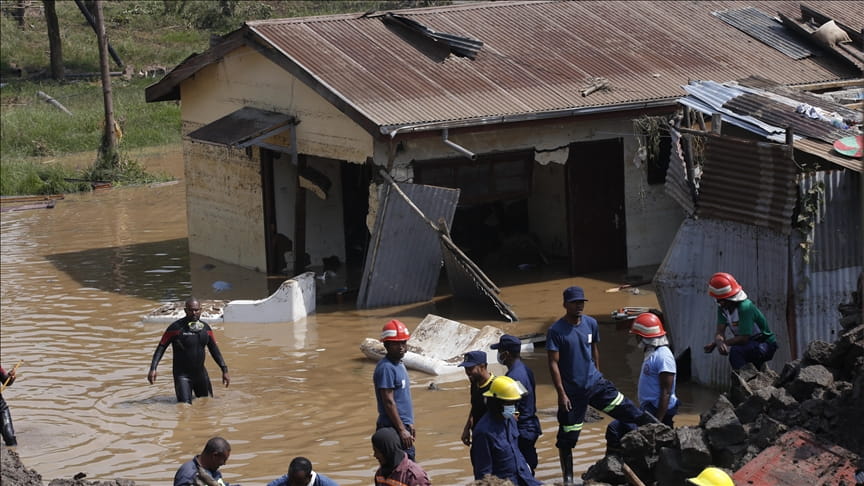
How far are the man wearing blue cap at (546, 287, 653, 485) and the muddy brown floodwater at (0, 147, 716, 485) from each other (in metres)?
0.84

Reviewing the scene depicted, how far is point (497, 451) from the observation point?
8961 mm

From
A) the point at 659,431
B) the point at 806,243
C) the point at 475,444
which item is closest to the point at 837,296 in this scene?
the point at 806,243

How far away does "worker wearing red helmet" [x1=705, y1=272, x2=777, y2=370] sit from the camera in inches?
A: 426

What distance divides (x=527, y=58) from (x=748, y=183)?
7654 millimetres

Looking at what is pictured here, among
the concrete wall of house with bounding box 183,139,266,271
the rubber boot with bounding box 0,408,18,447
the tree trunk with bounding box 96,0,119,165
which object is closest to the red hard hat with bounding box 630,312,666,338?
the rubber boot with bounding box 0,408,18,447

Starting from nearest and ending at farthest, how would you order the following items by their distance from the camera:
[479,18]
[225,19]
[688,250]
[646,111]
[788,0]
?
[688,250]
[646,111]
[479,18]
[788,0]
[225,19]

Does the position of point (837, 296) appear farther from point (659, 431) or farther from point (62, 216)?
point (62, 216)

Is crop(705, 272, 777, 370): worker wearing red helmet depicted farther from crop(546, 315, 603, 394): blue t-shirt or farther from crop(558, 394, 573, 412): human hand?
crop(558, 394, 573, 412): human hand

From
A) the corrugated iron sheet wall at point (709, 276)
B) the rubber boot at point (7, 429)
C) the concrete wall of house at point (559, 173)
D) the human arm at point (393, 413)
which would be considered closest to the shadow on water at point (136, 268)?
the concrete wall of house at point (559, 173)

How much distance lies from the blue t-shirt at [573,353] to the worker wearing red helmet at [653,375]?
0.40m

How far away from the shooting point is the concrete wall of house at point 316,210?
67.2ft

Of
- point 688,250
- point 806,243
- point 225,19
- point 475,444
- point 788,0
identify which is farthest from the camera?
point 225,19

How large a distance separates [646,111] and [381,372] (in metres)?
10.5

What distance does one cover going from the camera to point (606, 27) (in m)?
21.3
